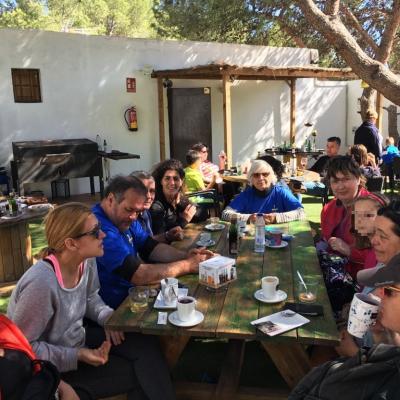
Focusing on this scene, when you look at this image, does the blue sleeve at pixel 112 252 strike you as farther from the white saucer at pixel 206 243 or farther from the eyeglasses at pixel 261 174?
the eyeglasses at pixel 261 174

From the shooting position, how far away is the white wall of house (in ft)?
27.4

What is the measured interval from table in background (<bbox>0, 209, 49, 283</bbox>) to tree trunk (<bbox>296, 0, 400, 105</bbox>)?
421 cm

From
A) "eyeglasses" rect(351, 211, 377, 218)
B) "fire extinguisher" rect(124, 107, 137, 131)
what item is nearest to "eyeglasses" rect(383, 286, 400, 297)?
"eyeglasses" rect(351, 211, 377, 218)

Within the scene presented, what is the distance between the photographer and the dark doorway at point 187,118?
10016 mm

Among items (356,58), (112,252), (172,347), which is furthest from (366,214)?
(356,58)

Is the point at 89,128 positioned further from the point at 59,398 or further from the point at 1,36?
the point at 59,398

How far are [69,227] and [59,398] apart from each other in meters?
0.73

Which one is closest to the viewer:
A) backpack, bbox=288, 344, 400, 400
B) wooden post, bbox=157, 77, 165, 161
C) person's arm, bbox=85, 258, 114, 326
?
backpack, bbox=288, 344, 400, 400

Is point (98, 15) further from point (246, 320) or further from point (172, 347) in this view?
point (246, 320)

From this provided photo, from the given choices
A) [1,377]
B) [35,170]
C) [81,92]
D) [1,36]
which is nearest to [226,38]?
[81,92]

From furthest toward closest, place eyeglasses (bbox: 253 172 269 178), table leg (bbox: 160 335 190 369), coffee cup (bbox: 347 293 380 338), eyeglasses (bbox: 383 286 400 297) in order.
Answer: eyeglasses (bbox: 253 172 269 178) < table leg (bbox: 160 335 190 369) < coffee cup (bbox: 347 293 380 338) < eyeglasses (bbox: 383 286 400 297)

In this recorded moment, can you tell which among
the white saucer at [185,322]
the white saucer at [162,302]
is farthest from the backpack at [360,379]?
the white saucer at [162,302]

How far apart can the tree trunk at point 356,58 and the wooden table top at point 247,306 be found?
10.9ft

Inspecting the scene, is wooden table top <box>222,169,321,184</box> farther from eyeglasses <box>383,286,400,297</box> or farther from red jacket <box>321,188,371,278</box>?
eyeglasses <box>383,286,400,297</box>
